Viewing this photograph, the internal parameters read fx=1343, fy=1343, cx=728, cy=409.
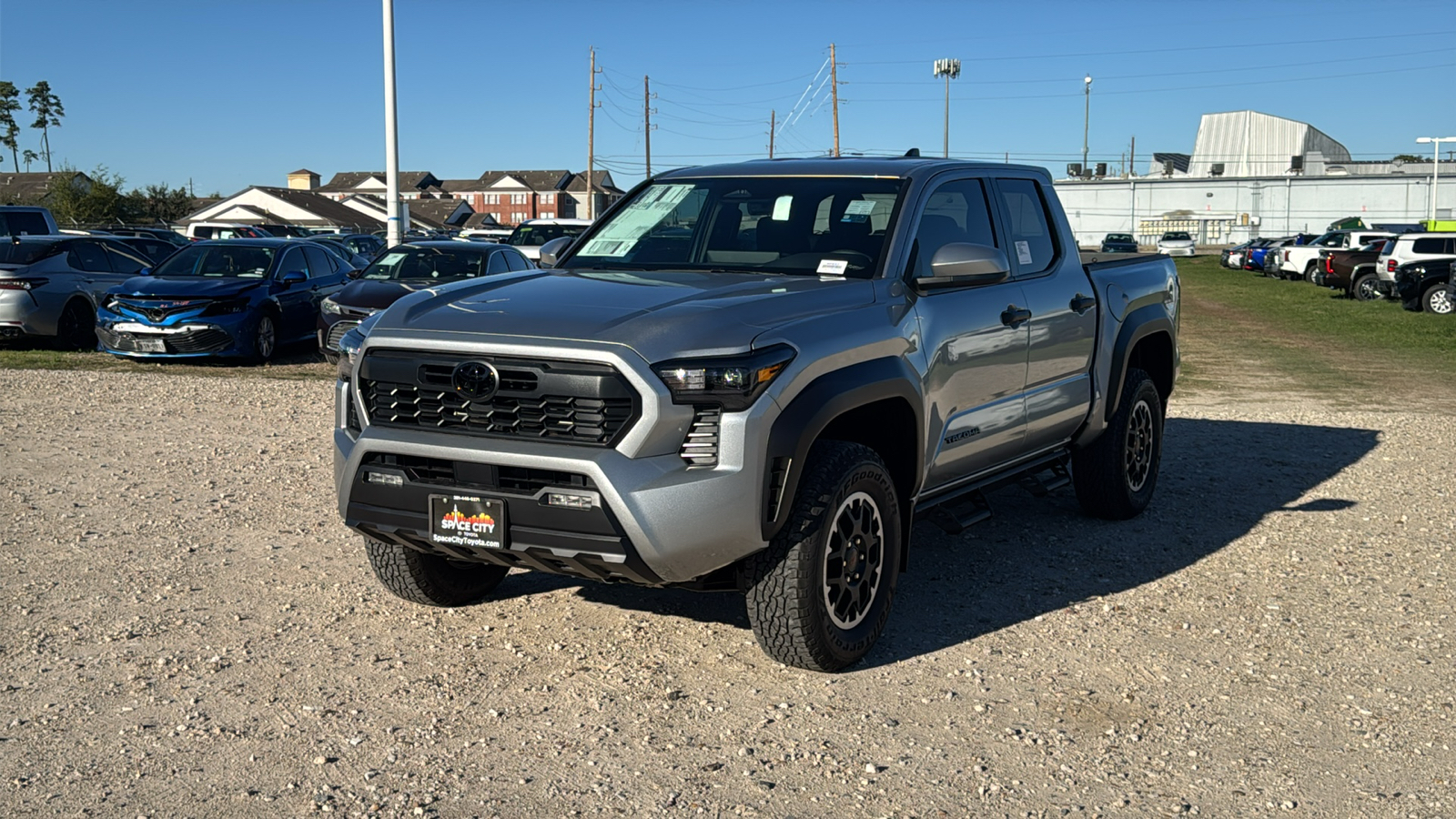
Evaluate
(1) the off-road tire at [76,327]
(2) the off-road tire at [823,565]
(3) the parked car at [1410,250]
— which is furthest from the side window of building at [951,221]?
(3) the parked car at [1410,250]

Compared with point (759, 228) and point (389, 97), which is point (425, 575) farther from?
point (389, 97)

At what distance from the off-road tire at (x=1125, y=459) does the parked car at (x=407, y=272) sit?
933 centimetres

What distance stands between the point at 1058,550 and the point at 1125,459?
814mm

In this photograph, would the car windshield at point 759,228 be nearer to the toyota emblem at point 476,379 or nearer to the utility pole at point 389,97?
the toyota emblem at point 476,379

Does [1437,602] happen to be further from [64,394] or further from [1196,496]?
[64,394]

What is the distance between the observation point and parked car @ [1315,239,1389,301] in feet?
107

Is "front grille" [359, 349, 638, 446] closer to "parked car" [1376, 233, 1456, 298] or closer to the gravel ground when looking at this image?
the gravel ground

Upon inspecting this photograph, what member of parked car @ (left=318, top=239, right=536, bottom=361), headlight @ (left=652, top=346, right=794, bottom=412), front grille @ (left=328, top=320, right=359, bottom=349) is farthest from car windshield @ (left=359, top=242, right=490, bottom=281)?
headlight @ (left=652, top=346, right=794, bottom=412)

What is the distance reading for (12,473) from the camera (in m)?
8.73

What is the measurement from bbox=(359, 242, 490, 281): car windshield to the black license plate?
11697mm

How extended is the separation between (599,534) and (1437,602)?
422 cm

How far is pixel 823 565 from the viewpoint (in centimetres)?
491

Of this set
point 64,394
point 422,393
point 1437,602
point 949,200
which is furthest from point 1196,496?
point 64,394

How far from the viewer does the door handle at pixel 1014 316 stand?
242 inches
